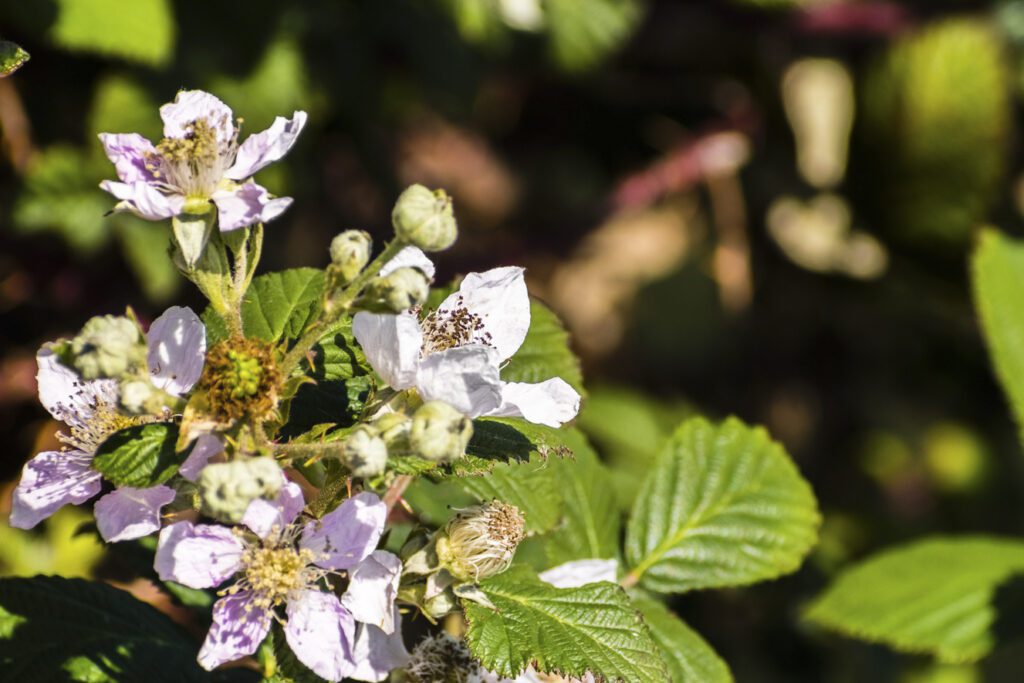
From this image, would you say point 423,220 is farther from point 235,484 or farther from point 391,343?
point 235,484

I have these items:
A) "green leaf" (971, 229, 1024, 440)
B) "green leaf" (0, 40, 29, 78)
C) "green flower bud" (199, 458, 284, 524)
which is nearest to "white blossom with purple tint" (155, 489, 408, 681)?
"green flower bud" (199, 458, 284, 524)

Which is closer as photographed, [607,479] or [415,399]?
[415,399]

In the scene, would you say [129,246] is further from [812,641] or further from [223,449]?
[812,641]

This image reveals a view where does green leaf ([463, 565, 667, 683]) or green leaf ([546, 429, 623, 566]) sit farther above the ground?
green leaf ([463, 565, 667, 683])

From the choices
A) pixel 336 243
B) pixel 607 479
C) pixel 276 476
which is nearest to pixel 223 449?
pixel 276 476

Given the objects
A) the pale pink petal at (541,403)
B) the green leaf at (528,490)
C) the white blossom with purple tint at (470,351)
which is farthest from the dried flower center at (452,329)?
the green leaf at (528,490)

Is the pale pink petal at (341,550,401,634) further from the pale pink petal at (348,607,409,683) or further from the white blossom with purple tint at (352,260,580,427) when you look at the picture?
the white blossom with purple tint at (352,260,580,427)
